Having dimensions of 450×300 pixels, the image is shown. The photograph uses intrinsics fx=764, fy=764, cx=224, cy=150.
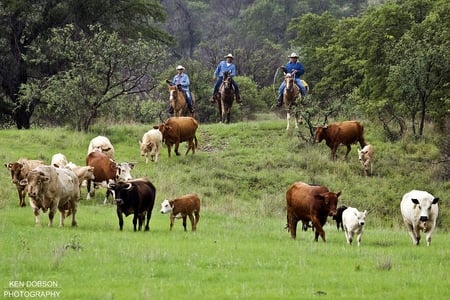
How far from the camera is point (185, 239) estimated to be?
15594 millimetres

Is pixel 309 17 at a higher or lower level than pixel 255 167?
higher

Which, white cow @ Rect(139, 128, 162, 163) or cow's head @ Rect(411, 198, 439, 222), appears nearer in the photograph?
cow's head @ Rect(411, 198, 439, 222)

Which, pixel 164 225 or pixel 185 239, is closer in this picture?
pixel 185 239

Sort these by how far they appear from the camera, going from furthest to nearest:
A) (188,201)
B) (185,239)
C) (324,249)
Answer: (188,201) < (185,239) < (324,249)

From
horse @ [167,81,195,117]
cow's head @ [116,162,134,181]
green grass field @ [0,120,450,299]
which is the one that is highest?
horse @ [167,81,195,117]

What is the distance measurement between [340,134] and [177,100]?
749 cm

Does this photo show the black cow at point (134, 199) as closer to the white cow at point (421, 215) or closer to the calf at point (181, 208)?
the calf at point (181, 208)

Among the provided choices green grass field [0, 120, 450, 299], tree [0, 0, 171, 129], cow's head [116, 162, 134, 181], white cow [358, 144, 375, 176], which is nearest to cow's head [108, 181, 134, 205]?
green grass field [0, 120, 450, 299]

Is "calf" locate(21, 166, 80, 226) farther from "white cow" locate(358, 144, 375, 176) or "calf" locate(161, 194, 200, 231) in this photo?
"white cow" locate(358, 144, 375, 176)

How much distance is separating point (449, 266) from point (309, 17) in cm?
4179

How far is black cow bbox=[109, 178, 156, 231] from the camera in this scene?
1708 cm

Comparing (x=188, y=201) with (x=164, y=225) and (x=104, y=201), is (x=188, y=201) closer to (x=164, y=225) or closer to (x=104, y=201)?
(x=164, y=225)

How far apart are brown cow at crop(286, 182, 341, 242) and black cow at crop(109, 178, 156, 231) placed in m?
3.25

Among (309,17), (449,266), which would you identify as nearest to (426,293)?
(449,266)
